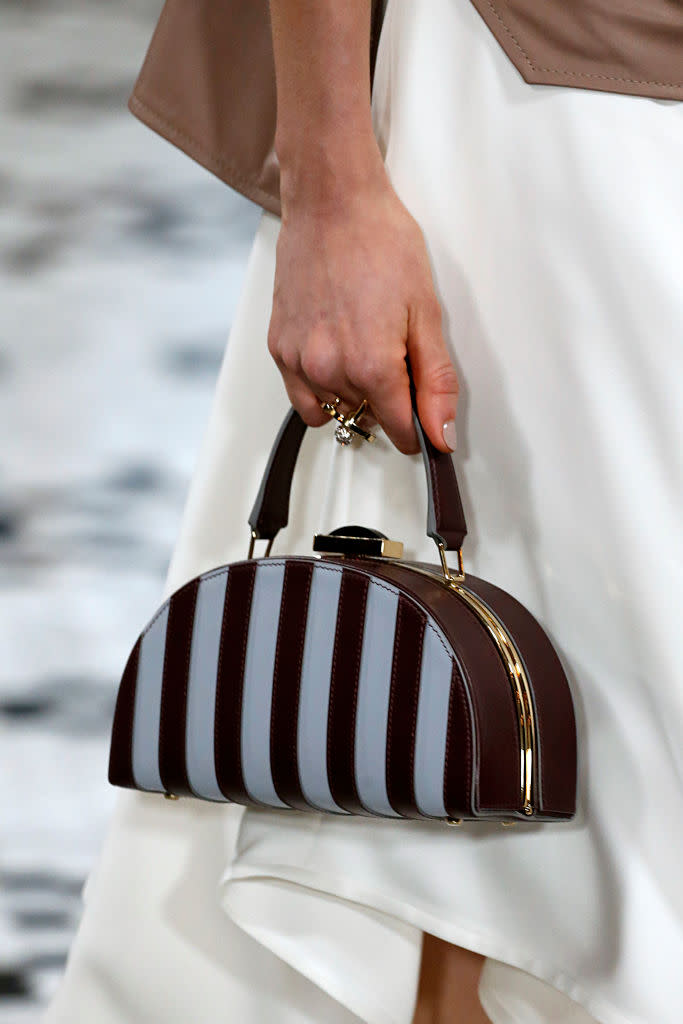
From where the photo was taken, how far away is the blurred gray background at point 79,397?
1129 millimetres

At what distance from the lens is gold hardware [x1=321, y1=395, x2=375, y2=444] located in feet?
2.02

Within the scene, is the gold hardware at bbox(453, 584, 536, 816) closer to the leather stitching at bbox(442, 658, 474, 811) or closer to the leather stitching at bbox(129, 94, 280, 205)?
the leather stitching at bbox(442, 658, 474, 811)

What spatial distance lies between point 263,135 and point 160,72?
85 millimetres

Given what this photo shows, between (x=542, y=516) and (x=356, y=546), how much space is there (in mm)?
107

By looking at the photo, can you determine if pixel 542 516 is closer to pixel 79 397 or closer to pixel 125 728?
pixel 125 728

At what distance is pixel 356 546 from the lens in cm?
58

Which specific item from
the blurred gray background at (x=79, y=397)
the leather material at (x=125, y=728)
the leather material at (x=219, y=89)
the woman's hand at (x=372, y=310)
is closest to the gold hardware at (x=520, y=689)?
the woman's hand at (x=372, y=310)

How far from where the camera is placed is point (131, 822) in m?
0.76

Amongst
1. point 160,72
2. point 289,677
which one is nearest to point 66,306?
point 160,72

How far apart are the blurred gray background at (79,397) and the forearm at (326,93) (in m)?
0.59

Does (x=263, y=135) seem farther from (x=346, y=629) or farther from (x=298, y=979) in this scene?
(x=298, y=979)

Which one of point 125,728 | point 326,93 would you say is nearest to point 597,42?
point 326,93

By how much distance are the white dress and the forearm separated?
0.04 metres

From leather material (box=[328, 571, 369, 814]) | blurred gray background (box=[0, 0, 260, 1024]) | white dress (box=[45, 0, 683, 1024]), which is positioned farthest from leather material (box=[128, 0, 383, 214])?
blurred gray background (box=[0, 0, 260, 1024])
